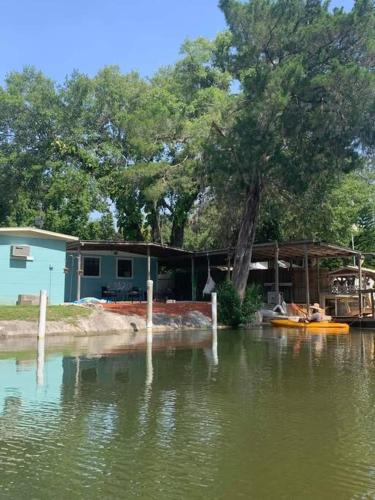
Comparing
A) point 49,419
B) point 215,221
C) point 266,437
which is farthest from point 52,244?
point 266,437

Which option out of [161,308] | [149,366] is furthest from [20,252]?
[149,366]

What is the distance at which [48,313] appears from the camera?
21.6 meters

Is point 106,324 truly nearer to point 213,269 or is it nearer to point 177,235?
point 213,269

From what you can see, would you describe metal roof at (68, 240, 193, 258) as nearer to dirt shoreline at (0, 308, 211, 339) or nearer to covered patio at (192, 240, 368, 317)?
covered patio at (192, 240, 368, 317)

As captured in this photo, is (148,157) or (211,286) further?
(148,157)

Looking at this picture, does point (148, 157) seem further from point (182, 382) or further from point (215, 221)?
point (182, 382)

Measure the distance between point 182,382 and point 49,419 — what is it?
387 centimetres

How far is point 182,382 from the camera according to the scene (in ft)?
38.7

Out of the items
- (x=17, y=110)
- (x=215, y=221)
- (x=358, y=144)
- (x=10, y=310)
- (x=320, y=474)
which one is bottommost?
(x=320, y=474)

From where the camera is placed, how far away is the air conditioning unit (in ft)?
78.9

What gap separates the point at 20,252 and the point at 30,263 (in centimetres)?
74

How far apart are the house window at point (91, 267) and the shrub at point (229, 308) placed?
24.5 feet

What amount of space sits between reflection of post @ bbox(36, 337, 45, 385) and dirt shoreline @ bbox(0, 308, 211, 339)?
77.5 inches

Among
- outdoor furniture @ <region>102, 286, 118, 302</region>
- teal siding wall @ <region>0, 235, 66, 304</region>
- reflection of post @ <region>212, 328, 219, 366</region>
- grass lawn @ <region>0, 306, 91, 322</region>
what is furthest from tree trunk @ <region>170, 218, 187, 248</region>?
grass lawn @ <region>0, 306, 91, 322</region>
